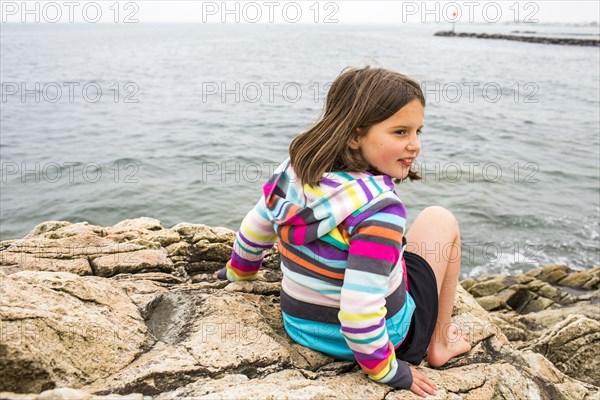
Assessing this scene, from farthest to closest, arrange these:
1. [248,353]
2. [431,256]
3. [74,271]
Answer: [74,271], [431,256], [248,353]

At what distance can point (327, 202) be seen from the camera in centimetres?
238

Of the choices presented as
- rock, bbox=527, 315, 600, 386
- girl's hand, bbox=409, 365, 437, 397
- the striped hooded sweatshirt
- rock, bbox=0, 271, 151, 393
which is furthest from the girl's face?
rock, bbox=527, 315, 600, 386

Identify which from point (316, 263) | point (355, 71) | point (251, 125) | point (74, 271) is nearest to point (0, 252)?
point (74, 271)

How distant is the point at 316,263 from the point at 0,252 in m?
2.33

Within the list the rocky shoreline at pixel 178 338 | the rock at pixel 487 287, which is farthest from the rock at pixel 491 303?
the rocky shoreline at pixel 178 338

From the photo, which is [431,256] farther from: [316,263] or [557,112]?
[557,112]

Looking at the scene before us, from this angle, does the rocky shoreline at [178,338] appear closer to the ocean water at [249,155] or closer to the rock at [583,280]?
the ocean water at [249,155]

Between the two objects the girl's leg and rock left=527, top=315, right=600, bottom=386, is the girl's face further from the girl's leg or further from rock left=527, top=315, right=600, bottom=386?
rock left=527, top=315, right=600, bottom=386

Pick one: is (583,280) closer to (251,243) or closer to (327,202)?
(251,243)

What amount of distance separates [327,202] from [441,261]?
0.96 m

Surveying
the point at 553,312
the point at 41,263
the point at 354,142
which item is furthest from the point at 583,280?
the point at 41,263

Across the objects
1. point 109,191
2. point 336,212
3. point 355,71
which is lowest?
point 109,191

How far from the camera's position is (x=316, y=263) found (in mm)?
2537

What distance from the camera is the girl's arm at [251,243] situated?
3.04m
